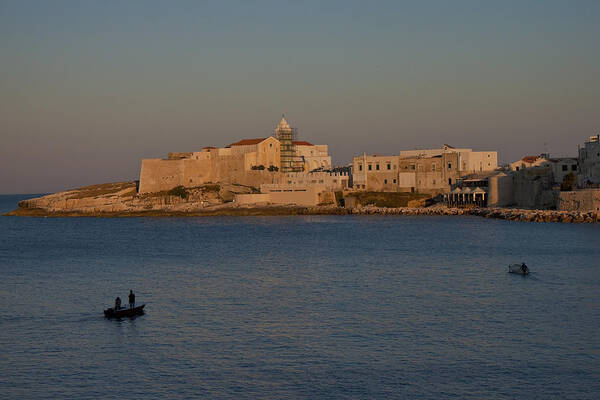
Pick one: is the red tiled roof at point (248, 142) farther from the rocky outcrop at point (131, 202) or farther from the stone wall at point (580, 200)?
the stone wall at point (580, 200)

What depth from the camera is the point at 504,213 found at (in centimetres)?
6172

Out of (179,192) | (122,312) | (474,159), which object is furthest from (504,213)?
(122,312)

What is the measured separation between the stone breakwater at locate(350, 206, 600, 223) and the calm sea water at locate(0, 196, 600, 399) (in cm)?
1369

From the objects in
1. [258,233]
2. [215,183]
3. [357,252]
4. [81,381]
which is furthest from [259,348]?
[215,183]

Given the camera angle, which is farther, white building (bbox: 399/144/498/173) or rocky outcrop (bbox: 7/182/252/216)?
rocky outcrop (bbox: 7/182/252/216)

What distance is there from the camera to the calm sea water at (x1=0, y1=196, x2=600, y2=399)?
15555mm

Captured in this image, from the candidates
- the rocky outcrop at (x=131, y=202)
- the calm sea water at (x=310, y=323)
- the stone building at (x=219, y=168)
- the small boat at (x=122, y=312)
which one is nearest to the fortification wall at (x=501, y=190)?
the stone building at (x=219, y=168)

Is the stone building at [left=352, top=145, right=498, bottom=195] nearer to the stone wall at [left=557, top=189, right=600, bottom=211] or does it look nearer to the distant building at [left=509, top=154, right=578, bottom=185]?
the distant building at [left=509, top=154, right=578, bottom=185]

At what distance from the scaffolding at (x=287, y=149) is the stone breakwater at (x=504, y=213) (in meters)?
18.0

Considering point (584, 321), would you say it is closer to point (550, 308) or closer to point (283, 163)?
point (550, 308)

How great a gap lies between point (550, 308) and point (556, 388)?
26.4 ft

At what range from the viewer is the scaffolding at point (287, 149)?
291 feet

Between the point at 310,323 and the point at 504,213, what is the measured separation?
4443 cm

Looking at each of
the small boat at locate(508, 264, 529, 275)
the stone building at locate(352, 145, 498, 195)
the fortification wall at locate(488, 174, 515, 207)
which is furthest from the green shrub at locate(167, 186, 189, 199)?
the small boat at locate(508, 264, 529, 275)
